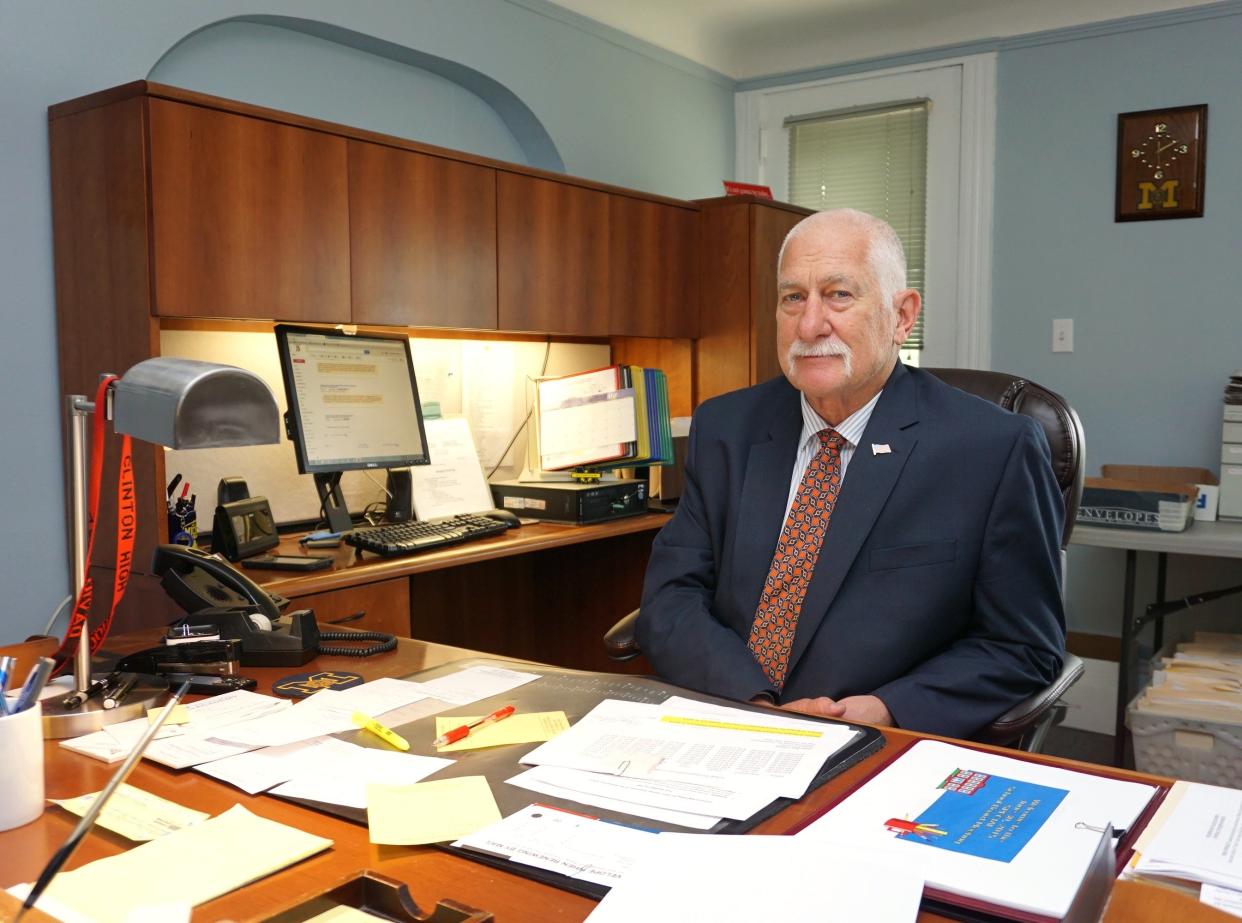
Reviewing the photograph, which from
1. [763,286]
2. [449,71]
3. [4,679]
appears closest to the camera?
[4,679]

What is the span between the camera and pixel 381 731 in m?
1.20

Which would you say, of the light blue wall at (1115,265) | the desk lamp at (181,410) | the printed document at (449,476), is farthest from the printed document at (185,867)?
the light blue wall at (1115,265)

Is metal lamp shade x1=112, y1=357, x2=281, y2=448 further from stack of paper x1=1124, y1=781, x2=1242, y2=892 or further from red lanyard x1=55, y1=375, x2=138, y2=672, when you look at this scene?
stack of paper x1=1124, y1=781, x2=1242, y2=892

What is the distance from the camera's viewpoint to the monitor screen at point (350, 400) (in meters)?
2.62

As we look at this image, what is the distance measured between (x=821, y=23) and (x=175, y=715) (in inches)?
154

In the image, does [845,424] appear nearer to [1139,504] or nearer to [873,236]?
[873,236]

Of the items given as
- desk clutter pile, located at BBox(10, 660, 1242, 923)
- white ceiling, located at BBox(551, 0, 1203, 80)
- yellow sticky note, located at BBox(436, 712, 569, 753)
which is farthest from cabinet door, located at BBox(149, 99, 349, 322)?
white ceiling, located at BBox(551, 0, 1203, 80)

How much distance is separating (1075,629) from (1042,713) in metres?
2.75

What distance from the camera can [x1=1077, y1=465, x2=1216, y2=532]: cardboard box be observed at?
3.18 m

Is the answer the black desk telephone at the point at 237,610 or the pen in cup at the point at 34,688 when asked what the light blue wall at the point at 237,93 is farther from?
the pen in cup at the point at 34,688

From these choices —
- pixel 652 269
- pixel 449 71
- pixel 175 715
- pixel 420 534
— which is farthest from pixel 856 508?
pixel 449 71

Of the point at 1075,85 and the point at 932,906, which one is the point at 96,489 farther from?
the point at 1075,85

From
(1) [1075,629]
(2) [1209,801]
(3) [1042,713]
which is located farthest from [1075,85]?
(2) [1209,801]

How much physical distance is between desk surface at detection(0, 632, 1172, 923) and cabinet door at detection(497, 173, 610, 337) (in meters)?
2.08
